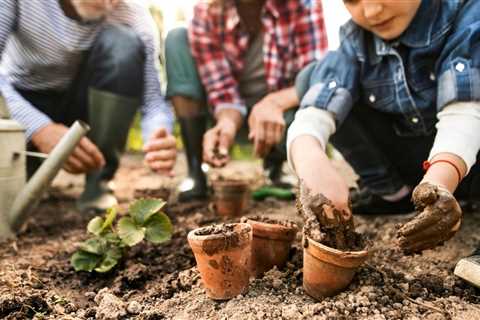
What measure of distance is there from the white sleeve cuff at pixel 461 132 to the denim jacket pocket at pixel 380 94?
1.06ft

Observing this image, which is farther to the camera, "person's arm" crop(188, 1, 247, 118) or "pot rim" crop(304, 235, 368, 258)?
"person's arm" crop(188, 1, 247, 118)

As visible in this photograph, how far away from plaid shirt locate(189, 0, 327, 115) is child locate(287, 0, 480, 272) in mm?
560

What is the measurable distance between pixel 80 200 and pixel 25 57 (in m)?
0.81

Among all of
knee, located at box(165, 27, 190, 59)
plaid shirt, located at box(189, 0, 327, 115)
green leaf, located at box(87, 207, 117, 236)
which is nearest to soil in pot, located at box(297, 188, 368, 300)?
green leaf, located at box(87, 207, 117, 236)

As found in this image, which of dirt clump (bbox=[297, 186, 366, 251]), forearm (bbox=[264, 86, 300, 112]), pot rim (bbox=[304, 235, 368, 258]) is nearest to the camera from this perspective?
pot rim (bbox=[304, 235, 368, 258])

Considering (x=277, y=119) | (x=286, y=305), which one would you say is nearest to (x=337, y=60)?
(x=277, y=119)

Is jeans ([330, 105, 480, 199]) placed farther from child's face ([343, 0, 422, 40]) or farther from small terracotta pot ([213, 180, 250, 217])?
small terracotta pot ([213, 180, 250, 217])

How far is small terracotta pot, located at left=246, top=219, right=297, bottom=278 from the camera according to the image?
4.87ft

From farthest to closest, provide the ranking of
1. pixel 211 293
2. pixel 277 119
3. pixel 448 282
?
pixel 277 119 → pixel 448 282 → pixel 211 293

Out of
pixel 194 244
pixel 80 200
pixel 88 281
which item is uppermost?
pixel 194 244

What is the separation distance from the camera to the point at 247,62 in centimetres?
297

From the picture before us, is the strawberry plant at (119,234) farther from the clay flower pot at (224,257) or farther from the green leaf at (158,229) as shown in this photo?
the clay flower pot at (224,257)

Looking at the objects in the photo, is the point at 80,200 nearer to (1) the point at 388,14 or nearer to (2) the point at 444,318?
(1) the point at 388,14

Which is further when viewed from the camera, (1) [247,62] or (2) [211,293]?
(1) [247,62]
